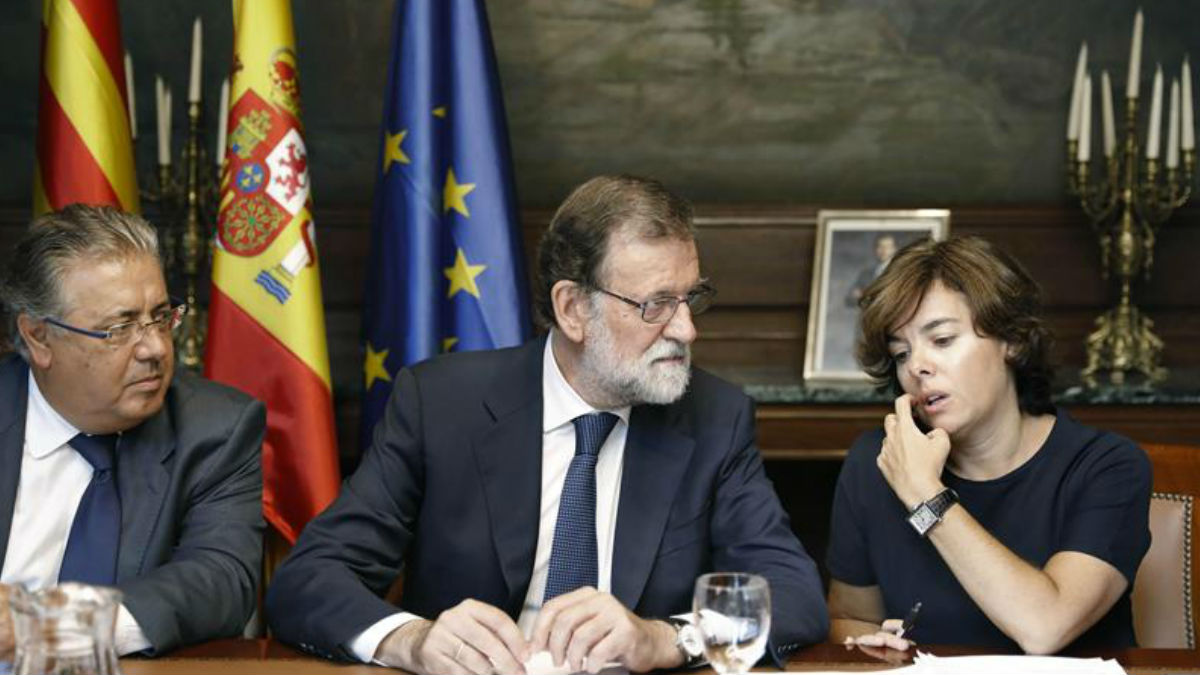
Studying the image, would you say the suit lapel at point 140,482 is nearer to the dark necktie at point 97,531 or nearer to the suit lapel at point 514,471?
the dark necktie at point 97,531

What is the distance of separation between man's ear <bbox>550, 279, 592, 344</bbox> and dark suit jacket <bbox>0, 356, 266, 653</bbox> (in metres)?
0.59

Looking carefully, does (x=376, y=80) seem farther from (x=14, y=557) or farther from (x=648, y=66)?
(x=14, y=557)

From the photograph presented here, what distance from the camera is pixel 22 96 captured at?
472 cm

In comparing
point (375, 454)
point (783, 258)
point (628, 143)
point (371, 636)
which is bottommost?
point (371, 636)

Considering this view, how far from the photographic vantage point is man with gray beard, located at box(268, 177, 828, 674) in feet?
9.10

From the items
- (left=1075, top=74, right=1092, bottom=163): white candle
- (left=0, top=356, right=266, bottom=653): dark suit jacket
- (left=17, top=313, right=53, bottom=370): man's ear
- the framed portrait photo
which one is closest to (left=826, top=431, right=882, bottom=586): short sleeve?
(left=0, top=356, right=266, bottom=653): dark suit jacket

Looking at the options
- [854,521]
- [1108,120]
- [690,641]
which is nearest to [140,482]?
Result: [690,641]

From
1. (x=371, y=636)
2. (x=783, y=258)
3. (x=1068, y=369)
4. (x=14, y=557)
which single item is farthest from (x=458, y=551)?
(x=1068, y=369)

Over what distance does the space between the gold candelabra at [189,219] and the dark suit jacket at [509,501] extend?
5.44 feet

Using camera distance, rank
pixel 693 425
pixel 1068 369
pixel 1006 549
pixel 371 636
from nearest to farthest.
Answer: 1. pixel 371 636
2. pixel 1006 549
3. pixel 693 425
4. pixel 1068 369

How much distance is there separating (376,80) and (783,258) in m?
1.30

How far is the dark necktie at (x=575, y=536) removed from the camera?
2.77 meters

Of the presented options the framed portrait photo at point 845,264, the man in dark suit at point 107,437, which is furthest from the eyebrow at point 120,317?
the framed portrait photo at point 845,264

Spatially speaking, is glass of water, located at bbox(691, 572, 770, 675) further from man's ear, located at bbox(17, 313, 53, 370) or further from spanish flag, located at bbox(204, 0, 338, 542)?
spanish flag, located at bbox(204, 0, 338, 542)
